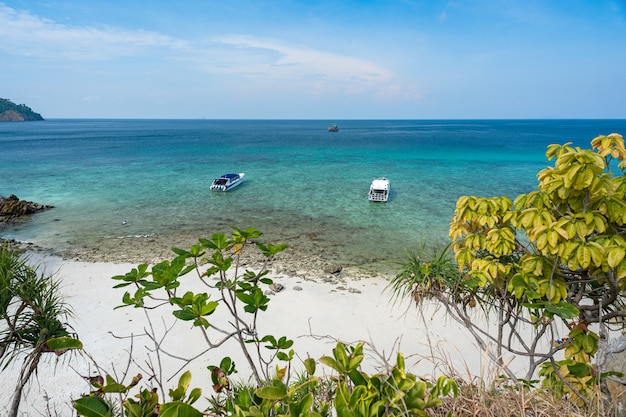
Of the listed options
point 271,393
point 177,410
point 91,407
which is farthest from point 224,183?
point 177,410

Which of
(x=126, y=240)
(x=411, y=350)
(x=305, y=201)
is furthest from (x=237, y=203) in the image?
(x=411, y=350)

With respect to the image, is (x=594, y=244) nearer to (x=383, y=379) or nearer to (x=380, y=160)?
(x=383, y=379)

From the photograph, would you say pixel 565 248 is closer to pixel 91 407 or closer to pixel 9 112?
pixel 91 407

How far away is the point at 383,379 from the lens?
174 cm

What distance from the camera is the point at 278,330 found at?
9406mm

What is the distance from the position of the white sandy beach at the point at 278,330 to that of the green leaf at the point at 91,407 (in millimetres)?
5182

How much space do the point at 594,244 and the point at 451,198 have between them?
83.6 feet

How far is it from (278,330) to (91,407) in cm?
835

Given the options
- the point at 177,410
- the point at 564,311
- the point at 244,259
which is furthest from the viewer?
the point at 244,259

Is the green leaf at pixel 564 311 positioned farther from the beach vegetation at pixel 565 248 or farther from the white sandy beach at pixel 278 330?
the white sandy beach at pixel 278 330

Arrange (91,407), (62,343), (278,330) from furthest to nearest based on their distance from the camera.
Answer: (278,330)
(62,343)
(91,407)

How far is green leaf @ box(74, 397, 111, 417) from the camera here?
1423 millimetres

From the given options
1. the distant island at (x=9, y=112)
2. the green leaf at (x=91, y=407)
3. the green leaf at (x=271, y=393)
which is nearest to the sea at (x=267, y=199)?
the green leaf at (x=271, y=393)

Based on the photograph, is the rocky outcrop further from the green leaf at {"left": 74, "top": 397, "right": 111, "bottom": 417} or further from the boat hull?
the green leaf at {"left": 74, "top": 397, "right": 111, "bottom": 417}
